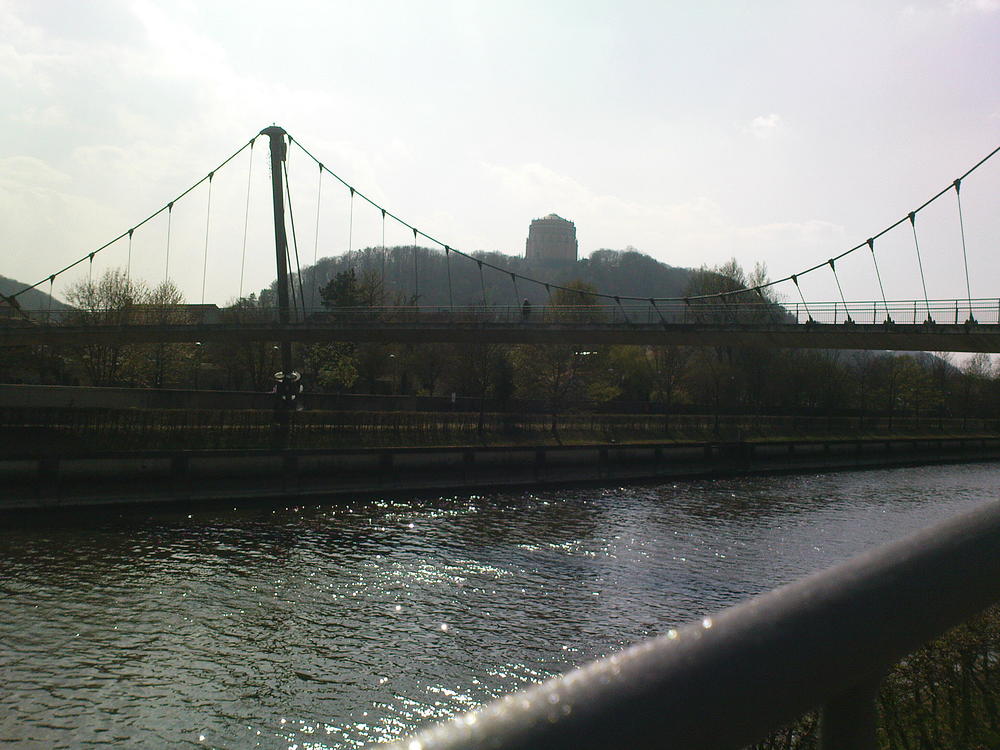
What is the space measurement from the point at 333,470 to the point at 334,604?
59.8 ft

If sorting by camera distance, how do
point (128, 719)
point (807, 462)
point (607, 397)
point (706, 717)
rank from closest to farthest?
1. point (706, 717)
2. point (128, 719)
3. point (807, 462)
4. point (607, 397)

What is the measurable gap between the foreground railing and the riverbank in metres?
31.9

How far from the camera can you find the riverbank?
29875 mm

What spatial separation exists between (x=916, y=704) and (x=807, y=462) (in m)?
57.4

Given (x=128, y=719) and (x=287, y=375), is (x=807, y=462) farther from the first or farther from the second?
(x=128, y=719)

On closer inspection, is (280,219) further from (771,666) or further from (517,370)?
(771,666)

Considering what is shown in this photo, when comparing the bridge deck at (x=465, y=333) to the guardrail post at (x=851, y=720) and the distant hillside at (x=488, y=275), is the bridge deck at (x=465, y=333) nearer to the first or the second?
the distant hillside at (x=488, y=275)

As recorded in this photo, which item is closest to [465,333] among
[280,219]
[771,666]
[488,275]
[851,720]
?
[280,219]

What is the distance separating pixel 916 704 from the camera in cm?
336

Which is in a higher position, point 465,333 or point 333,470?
point 465,333

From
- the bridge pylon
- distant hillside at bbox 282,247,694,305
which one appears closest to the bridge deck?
the bridge pylon

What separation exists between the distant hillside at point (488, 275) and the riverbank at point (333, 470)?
36.6 metres

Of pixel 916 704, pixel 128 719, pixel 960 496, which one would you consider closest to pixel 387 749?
pixel 916 704

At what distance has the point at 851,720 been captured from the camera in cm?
143
